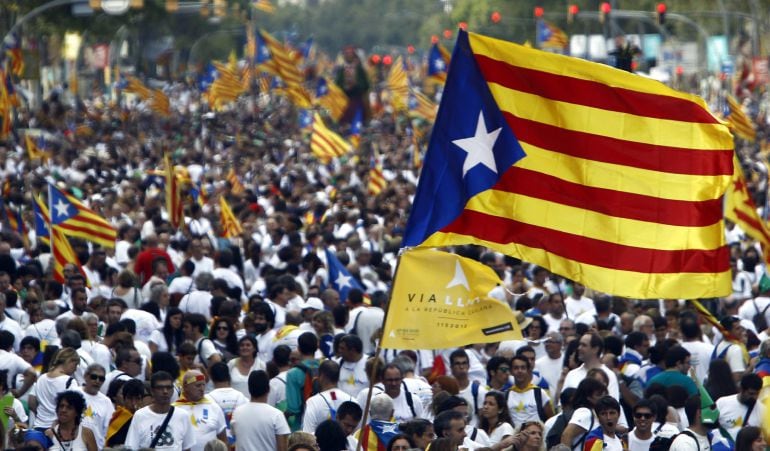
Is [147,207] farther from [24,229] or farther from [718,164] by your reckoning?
[718,164]

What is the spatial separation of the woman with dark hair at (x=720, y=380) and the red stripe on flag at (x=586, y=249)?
3000 millimetres

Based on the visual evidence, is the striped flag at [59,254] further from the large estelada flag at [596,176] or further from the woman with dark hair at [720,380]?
the large estelada flag at [596,176]

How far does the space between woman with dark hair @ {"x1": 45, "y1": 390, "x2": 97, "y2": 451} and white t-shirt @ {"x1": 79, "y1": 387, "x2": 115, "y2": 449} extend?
0.14m

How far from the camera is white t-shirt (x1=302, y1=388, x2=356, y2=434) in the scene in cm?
1034

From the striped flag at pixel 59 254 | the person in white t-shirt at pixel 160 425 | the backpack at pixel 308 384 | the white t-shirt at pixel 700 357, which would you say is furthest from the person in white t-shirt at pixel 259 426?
the striped flag at pixel 59 254

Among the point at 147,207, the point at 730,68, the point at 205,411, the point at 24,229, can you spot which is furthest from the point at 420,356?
the point at 730,68

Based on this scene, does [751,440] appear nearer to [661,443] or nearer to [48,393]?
[661,443]

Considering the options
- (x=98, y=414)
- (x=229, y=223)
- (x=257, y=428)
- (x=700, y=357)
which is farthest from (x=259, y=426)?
(x=229, y=223)

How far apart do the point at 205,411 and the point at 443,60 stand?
33902 millimetres

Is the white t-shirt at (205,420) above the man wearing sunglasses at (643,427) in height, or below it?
below

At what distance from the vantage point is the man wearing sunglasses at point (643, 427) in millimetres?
9742

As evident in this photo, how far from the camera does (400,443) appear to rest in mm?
8914

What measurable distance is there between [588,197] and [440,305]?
963mm

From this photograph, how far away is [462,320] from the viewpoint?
8.66m
